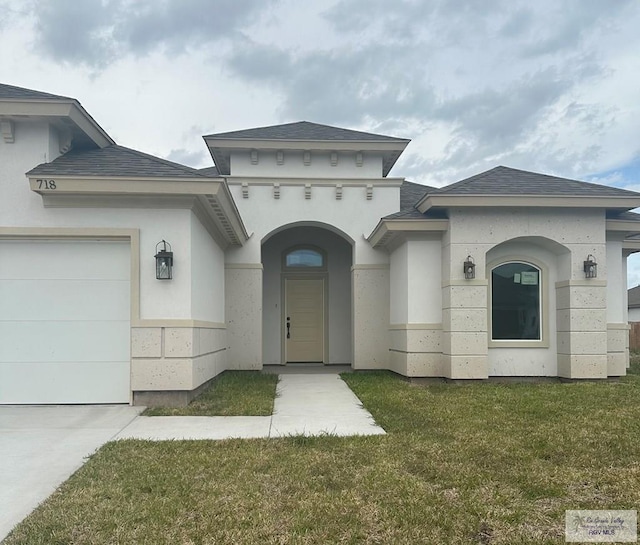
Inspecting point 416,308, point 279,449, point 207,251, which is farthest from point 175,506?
point 416,308

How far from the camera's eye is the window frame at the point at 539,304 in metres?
10.2

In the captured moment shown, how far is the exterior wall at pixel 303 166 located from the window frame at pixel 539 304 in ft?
12.1

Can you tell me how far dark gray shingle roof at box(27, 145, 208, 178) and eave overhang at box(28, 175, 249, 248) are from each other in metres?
0.11

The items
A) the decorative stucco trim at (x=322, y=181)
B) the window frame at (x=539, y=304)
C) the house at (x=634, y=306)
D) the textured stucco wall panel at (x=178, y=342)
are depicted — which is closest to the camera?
the textured stucco wall panel at (x=178, y=342)

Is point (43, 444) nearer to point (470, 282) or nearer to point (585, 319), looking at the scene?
point (470, 282)

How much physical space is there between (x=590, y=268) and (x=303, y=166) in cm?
627

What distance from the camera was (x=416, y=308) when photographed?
410 inches

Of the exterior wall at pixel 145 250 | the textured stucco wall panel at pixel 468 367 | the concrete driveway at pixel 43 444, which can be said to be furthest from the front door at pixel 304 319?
the concrete driveway at pixel 43 444

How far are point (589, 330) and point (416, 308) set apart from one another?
10.2 ft

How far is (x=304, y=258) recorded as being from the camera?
14.8 metres

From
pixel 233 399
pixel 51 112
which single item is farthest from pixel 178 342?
pixel 51 112

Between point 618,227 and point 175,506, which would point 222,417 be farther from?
point 618,227

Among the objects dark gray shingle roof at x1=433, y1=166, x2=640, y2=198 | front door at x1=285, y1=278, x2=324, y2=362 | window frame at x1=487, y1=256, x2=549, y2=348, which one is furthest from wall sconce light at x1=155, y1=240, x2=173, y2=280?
front door at x1=285, y1=278, x2=324, y2=362

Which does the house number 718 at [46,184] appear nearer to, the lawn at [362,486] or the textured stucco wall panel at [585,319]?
the lawn at [362,486]
